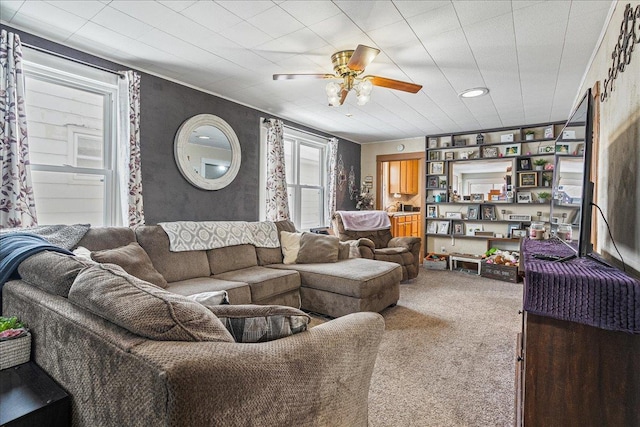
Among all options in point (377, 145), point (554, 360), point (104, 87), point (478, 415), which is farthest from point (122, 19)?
point (377, 145)

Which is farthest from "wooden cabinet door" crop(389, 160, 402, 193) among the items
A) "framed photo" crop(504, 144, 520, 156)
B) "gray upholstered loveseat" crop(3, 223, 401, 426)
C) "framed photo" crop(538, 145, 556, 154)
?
"gray upholstered loveseat" crop(3, 223, 401, 426)

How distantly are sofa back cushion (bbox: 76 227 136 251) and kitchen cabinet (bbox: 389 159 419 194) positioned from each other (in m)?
5.23

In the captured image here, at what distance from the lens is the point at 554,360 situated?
4.04 feet

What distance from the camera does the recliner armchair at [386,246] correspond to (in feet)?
14.3

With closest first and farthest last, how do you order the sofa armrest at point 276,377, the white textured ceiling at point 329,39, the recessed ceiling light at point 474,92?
the sofa armrest at point 276,377 → the white textured ceiling at point 329,39 → the recessed ceiling light at point 474,92

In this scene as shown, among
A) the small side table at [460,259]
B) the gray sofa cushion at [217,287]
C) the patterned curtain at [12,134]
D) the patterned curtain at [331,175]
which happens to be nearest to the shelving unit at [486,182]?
the small side table at [460,259]

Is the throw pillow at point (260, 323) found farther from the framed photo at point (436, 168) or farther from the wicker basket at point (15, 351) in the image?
the framed photo at point (436, 168)

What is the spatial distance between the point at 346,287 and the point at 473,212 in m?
3.77

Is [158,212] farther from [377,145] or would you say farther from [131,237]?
[377,145]

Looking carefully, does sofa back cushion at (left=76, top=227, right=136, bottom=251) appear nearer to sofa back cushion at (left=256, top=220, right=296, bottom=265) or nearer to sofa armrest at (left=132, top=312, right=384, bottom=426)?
sofa back cushion at (left=256, top=220, right=296, bottom=265)

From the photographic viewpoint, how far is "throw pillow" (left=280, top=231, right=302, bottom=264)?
365 cm

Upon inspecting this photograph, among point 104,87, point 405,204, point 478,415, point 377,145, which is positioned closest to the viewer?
point 478,415

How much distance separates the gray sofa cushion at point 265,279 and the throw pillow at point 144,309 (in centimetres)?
188

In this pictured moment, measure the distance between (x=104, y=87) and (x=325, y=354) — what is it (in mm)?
3258
